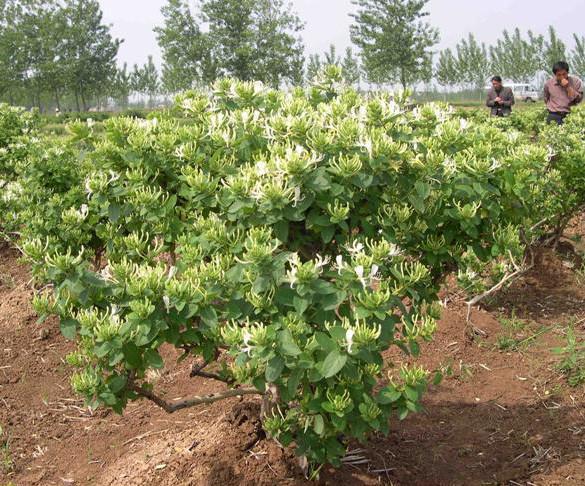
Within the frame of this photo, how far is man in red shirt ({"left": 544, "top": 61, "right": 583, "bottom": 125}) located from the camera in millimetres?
9641

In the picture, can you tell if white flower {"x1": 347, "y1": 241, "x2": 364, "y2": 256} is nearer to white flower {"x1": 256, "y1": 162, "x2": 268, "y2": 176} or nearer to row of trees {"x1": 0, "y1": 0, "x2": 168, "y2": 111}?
white flower {"x1": 256, "y1": 162, "x2": 268, "y2": 176}

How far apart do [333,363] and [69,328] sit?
959 mm

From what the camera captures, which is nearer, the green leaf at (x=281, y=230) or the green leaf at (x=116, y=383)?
the green leaf at (x=281, y=230)

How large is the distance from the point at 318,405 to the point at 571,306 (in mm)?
3615

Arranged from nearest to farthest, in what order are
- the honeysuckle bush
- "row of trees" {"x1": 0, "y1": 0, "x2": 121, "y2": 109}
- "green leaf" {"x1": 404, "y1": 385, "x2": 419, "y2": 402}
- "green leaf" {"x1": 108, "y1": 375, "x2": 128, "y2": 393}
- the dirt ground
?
the honeysuckle bush, "green leaf" {"x1": 404, "y1": 385, "x2": 419, "y2": 402}, "green leaf" {"x1": 108, "y1": 375, "x2": 128, "y2": 393}, the dirt ground, "row of trees" {"x1": 0, "y1": 0, "x2": 121, "y2": 109}

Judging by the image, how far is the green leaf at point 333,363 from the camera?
2035mm

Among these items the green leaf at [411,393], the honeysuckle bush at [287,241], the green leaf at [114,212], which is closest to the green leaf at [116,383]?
the honeysuckle bush at [287,241]

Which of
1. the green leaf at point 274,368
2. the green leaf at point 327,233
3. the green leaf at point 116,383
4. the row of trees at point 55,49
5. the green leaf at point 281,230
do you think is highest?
the row of trees at point 55,49

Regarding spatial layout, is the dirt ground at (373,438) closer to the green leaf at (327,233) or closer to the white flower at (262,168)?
the green leaf at (327,233)

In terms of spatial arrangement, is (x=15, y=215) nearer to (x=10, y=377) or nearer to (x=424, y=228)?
(x=10, y=377)

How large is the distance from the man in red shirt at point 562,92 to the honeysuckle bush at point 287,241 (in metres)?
7.24

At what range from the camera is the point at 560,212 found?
596 cm

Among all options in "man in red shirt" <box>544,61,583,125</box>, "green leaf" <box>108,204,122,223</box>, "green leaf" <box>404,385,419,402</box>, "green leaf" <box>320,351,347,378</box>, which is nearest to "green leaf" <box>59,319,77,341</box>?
"green leaf" <box>108,204,122,223</box>

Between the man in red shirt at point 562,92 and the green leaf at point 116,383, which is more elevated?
the man in red shirt at point 562,92
